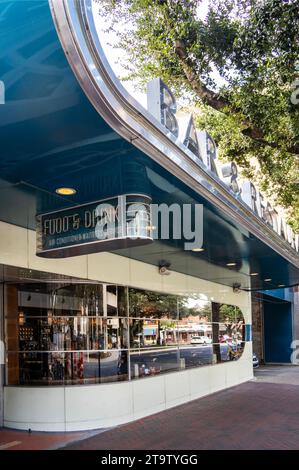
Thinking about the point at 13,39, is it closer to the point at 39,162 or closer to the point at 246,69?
the point at 39,162

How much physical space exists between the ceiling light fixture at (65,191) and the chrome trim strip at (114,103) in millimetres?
1421

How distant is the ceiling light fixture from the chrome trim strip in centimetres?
142

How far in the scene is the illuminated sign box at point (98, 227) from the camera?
6.32 meters

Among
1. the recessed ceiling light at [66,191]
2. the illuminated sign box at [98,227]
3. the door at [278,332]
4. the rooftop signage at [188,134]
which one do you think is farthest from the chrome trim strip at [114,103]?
the door at [278,332]

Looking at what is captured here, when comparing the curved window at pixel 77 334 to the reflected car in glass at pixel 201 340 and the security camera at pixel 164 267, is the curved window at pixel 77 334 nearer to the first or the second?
the security camera at pixel 164 267

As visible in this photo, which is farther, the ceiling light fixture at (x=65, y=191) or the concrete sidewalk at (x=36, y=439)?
the concrete sidewalk at (x=36, y=439)

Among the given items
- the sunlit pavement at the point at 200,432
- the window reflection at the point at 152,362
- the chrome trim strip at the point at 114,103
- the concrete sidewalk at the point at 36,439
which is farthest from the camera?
the window reflection at the point at 152,362

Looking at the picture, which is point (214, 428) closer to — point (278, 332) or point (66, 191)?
point (66, 191)

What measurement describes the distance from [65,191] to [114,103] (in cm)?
244

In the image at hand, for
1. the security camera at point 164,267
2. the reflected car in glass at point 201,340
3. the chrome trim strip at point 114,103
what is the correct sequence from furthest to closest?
the reflected car in glass at point 201,340
the security camera at point 164,267
the chrome trim strip at point 114,103

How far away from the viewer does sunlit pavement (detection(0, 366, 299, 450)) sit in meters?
8.24

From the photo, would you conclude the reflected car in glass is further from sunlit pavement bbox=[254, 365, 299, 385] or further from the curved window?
sunlit pavement bbox=[254, 365, 299, 385]

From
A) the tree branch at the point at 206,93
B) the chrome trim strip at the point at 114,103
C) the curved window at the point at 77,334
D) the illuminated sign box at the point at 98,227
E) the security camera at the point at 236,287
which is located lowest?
the curved window at the point at 77,334

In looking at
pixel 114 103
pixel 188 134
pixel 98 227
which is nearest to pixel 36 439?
pixel 98 227
